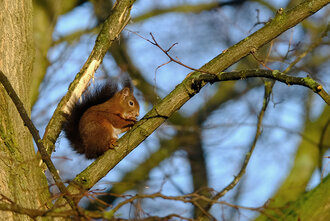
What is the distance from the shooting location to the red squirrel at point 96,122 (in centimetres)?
267

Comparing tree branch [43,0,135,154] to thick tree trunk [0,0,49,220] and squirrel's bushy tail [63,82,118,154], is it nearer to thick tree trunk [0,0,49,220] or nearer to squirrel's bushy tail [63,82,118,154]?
squirrel's bushy tail [63,82,118,154]

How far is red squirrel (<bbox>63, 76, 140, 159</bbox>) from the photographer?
2.67 m

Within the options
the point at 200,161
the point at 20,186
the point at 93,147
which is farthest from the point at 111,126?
the point at 200,161

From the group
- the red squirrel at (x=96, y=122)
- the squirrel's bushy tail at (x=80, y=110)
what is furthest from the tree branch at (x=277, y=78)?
the squirrel's bushy tail at (x=80, y=110)

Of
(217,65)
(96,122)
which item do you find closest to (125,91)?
(96,122)

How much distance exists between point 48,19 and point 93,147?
2.23m

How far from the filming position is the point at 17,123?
2117 millimetres

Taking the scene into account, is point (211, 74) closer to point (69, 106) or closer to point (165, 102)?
point (165, 102)

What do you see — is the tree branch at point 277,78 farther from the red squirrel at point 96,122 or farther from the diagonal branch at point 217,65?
the red squirrel at point 96,122

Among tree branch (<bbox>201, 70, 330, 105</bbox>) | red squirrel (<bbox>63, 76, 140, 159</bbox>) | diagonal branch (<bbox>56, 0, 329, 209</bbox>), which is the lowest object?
tree branch (<bbox>201, 70, 330, 105</bbox>)

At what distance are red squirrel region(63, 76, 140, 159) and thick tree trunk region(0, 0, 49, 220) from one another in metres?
0.45

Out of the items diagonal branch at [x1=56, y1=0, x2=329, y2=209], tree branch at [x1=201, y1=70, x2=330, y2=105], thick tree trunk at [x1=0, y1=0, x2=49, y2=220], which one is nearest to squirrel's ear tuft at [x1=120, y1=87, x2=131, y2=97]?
thick tree trunk at [x1=0, y1=0, x2=49, y2=220]

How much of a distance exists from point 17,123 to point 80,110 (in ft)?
2.24

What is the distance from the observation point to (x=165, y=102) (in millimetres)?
2047
